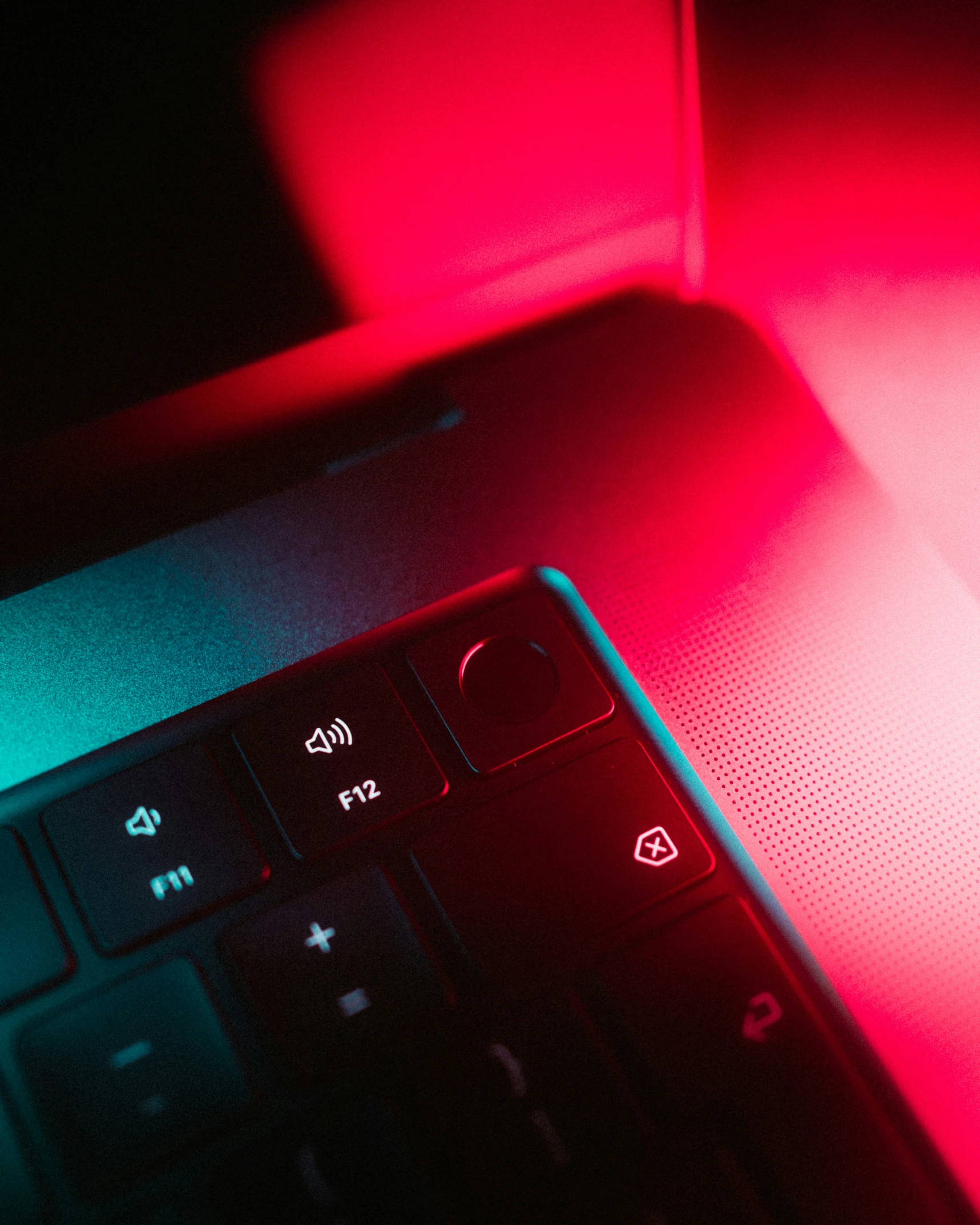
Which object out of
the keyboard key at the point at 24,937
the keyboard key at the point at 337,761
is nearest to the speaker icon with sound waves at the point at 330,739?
the keyboard key at the point at 337,761

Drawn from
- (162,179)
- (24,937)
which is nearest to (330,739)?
(24,937)

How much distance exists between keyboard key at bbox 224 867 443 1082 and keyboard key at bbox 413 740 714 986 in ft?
0.08

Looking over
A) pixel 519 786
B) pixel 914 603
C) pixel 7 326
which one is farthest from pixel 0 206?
pixel 914 603

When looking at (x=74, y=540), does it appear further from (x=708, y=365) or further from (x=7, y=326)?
(x=708, y=365)

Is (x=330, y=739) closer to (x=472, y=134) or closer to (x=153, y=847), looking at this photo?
(x=153, y=847)

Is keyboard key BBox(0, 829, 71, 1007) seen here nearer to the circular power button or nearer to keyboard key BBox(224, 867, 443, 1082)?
keyboard key BBox(224, 867, 443, 1082)

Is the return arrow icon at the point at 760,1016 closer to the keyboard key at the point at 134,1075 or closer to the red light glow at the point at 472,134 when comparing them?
the keyboard key at the point at 134,1075

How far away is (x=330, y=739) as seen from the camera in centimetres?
35

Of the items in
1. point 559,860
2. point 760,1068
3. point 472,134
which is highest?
point 472,134

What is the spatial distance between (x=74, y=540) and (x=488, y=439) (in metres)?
0.22

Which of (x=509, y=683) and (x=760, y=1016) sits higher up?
(x=509, y=683)

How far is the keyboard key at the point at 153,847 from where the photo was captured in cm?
32

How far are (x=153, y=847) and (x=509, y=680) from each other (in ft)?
0.53

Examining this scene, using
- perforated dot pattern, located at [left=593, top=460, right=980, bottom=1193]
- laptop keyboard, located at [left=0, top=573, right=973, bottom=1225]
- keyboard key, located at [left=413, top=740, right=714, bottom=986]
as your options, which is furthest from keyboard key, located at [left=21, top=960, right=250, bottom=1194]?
perforated dot pattern, located at [left=593, top=460, right=980, bottom=1193]
